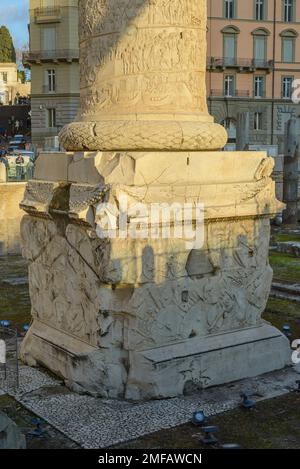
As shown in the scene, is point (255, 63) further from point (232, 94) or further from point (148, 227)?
point (148, 227)

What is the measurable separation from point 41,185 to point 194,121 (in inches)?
63.6

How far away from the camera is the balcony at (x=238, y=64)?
40.8 metres

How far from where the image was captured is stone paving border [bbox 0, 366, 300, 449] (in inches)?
201

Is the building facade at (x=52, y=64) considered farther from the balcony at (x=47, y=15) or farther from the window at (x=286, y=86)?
the window at (x=286, y=86)

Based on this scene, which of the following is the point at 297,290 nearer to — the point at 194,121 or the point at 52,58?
the point at 194,121

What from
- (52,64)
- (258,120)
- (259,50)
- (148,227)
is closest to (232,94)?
(258,120)

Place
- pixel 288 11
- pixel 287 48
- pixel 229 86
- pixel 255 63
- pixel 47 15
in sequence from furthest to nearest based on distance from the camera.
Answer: pixel 287 48 < pixel 288 11 < pixel 229 86 < pixel 255 63 < pixel 47 15

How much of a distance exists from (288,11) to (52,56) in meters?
15.3

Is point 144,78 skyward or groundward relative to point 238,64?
groundward

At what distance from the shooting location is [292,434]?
16.8ft

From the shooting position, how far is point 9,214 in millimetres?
13992

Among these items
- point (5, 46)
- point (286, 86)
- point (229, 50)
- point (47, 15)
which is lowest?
point (286, 86)

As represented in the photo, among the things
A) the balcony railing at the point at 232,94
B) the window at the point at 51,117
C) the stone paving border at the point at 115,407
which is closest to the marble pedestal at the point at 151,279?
the stone paving border at the point at 115,407

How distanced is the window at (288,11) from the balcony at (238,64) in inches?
117
